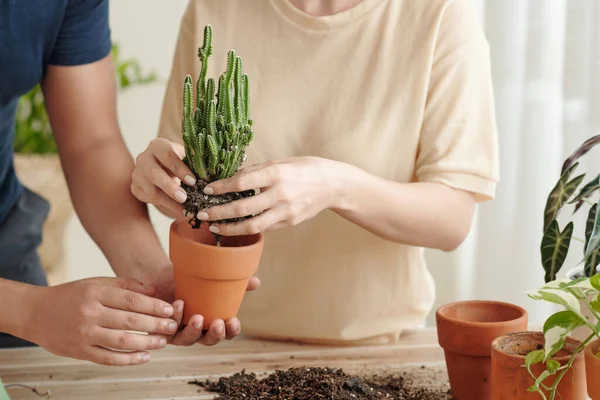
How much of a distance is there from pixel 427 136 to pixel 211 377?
2.21ft

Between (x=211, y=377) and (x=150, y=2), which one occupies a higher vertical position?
(x=150, y=2)

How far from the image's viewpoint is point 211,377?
4.94ft

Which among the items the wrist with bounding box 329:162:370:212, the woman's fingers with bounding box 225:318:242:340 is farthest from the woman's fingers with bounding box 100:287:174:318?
the wrist with bounding box 329:162:370:212

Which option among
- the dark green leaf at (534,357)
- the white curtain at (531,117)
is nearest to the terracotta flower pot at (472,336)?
the dark green leaf at (534,357)

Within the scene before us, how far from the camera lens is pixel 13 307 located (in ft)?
4.60

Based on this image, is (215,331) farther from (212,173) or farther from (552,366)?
(552,366)

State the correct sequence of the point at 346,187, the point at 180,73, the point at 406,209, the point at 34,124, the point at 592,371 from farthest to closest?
1. the point at 34,124
2. the point at 180,73
3. the point at 406,209
4. the point at 346,187
5. the point at 592,371

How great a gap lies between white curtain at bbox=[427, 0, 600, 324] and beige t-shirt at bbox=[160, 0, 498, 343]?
2.20ft

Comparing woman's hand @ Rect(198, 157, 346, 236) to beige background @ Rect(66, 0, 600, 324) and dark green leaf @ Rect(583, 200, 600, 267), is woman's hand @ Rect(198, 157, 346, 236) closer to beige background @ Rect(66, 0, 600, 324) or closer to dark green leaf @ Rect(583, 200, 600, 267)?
dark green leaf @ Rect(583, 200, 600, 267)

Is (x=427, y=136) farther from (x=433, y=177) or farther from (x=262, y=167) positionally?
(x=262, y=167)

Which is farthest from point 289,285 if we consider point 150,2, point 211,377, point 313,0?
point 150,2

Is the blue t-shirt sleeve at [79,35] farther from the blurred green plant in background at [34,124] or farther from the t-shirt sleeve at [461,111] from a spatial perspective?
the blurred green plant in background at [34,124]

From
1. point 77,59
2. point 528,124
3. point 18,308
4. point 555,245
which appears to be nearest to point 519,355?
point 555,245

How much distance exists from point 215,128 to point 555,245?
2.06 ft
